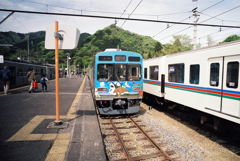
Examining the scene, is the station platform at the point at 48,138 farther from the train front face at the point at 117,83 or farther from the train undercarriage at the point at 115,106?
the train front face at the point at 117,83

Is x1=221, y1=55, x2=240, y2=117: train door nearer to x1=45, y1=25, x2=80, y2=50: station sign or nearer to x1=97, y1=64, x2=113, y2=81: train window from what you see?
x1=97, y1=64, x2=113, y2=81: train window

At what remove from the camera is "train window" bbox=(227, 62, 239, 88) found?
14.2 feet

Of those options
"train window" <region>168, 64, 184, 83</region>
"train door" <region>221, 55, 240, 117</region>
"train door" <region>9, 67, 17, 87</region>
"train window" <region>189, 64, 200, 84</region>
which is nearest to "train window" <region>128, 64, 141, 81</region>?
"train window" <region>168, 64, 184, 83</region>

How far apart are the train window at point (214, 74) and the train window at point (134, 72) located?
305 centimetres

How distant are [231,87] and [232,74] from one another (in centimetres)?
36

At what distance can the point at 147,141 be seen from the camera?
16.6 ft

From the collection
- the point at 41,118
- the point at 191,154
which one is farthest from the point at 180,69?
the point at 41,118

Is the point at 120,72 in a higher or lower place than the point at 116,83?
higher

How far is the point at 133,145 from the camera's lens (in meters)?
4.81

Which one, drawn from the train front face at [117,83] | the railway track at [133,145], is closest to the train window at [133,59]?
the train front face at [117,83]

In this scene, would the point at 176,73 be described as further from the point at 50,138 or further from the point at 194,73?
the point at 50,138

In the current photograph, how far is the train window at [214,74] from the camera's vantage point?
498 cm

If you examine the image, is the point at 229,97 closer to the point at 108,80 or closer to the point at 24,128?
the point at 108,80

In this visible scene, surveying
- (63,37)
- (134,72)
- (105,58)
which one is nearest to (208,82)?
(134,72)
